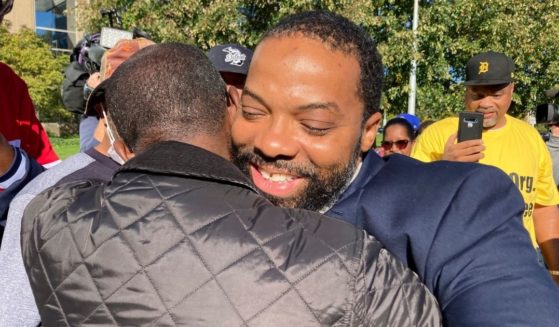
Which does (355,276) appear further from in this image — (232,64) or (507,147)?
(507,147)

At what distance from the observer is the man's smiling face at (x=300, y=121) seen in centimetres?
139

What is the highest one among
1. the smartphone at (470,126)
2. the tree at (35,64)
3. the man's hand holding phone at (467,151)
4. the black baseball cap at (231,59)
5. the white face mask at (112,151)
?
the black baseball cap at (231,59)

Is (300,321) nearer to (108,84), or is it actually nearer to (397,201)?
(397,201)

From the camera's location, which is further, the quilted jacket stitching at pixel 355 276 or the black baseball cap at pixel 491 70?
the black baseball cap at pixel 491 70

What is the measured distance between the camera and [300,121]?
1416mm

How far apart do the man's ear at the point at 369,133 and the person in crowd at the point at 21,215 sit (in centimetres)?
78

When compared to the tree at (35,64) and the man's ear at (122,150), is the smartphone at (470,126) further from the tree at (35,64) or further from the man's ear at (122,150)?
the tree at (35,64)

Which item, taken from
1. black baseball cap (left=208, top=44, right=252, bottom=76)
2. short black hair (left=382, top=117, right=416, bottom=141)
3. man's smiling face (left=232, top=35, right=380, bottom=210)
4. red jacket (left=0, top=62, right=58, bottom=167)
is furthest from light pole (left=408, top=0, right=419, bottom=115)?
man's smiling face (left=232, top=35, right=380, bottom=210)

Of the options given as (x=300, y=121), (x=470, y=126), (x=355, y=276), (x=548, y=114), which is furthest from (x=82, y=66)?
(x=548, y=114)

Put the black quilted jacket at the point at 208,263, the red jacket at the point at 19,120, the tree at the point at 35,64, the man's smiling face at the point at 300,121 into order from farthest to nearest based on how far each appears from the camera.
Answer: the tree at the point at 35,64 → the red jacket at the point at 19,120 → the man's smiling face at the point at 300,121 → the black quilted jacket at the point at 208,263

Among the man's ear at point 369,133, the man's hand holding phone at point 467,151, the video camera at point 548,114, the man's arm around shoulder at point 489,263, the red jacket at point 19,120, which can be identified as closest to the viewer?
the man's arm around shoulder at point 489,263

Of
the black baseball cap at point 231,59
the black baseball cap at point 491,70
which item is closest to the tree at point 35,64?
the black baseball cap at point 231,59

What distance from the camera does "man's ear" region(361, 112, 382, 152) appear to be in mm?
1517

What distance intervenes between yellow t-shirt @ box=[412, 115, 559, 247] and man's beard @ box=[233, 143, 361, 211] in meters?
2.43
